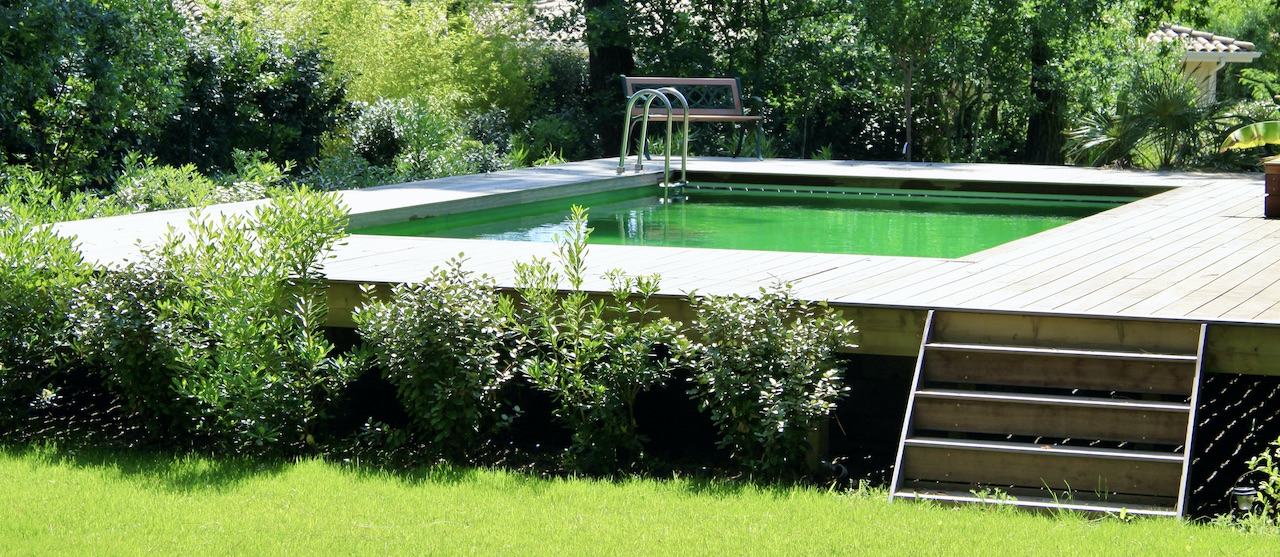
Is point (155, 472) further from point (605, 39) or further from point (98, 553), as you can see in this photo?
point (605, 39)

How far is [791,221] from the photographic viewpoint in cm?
890

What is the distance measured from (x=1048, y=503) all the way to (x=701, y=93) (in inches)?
394

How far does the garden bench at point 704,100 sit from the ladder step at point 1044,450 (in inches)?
310

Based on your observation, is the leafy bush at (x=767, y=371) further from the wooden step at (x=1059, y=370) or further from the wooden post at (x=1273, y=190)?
the wooden post at (x=1273, y=190)

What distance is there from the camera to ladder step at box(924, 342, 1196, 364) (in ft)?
13.0

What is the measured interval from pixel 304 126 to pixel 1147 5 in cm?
1217

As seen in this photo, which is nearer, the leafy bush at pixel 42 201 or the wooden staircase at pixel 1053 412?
the wooden staircase at pixel 1053 412

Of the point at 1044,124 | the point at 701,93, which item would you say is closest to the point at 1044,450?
the point at 701,93

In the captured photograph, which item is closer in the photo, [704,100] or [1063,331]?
[1063,331]

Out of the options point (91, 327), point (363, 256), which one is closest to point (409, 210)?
point (363, 256)

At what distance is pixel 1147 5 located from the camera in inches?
671

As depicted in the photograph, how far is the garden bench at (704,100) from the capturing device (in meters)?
11.9

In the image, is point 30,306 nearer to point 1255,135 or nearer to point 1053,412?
point 1053,412

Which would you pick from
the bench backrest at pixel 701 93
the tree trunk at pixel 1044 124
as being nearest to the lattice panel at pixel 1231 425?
the bench backrest at pixel 701 93
